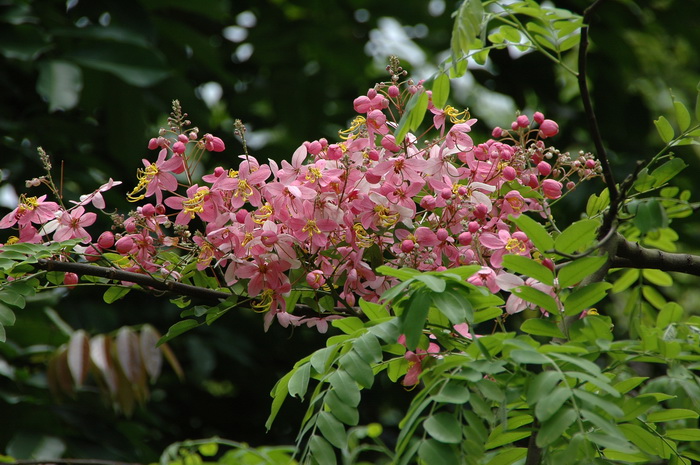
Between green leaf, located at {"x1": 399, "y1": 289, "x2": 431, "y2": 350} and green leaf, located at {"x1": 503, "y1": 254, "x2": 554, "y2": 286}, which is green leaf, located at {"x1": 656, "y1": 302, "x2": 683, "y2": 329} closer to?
green leaf, located at {"x1": 503, "y1": 254, "x2": 554, "y2": 286}

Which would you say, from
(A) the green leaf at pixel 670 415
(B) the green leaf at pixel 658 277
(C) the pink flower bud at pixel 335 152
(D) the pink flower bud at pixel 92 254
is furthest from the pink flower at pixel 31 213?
(B) the green leaf at pixel 658 277

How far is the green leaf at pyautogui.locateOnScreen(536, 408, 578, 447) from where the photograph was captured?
0.91 meters

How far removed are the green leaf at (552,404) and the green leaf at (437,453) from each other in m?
0.12

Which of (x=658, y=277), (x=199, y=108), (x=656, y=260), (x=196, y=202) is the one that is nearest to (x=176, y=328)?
(x=196, y=202)

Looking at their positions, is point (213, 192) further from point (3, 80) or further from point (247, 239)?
point (3, 80)

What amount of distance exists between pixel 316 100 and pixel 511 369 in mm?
3261

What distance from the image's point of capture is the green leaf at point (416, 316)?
1021mm

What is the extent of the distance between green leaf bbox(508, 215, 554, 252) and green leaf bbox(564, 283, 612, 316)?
82 millimetres

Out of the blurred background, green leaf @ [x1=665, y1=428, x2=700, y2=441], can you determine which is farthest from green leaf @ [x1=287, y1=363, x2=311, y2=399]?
the blurred background

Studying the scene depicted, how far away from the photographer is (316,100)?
4191mm

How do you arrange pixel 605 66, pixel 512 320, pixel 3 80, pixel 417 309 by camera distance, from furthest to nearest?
pixel 605 66 < pixel 512 320 < pixel 3 80 < pixel 417 309

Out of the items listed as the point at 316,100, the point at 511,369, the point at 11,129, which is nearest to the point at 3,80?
the point at 11,129

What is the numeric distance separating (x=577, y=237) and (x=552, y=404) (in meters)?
0.29

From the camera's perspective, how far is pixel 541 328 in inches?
44.2
